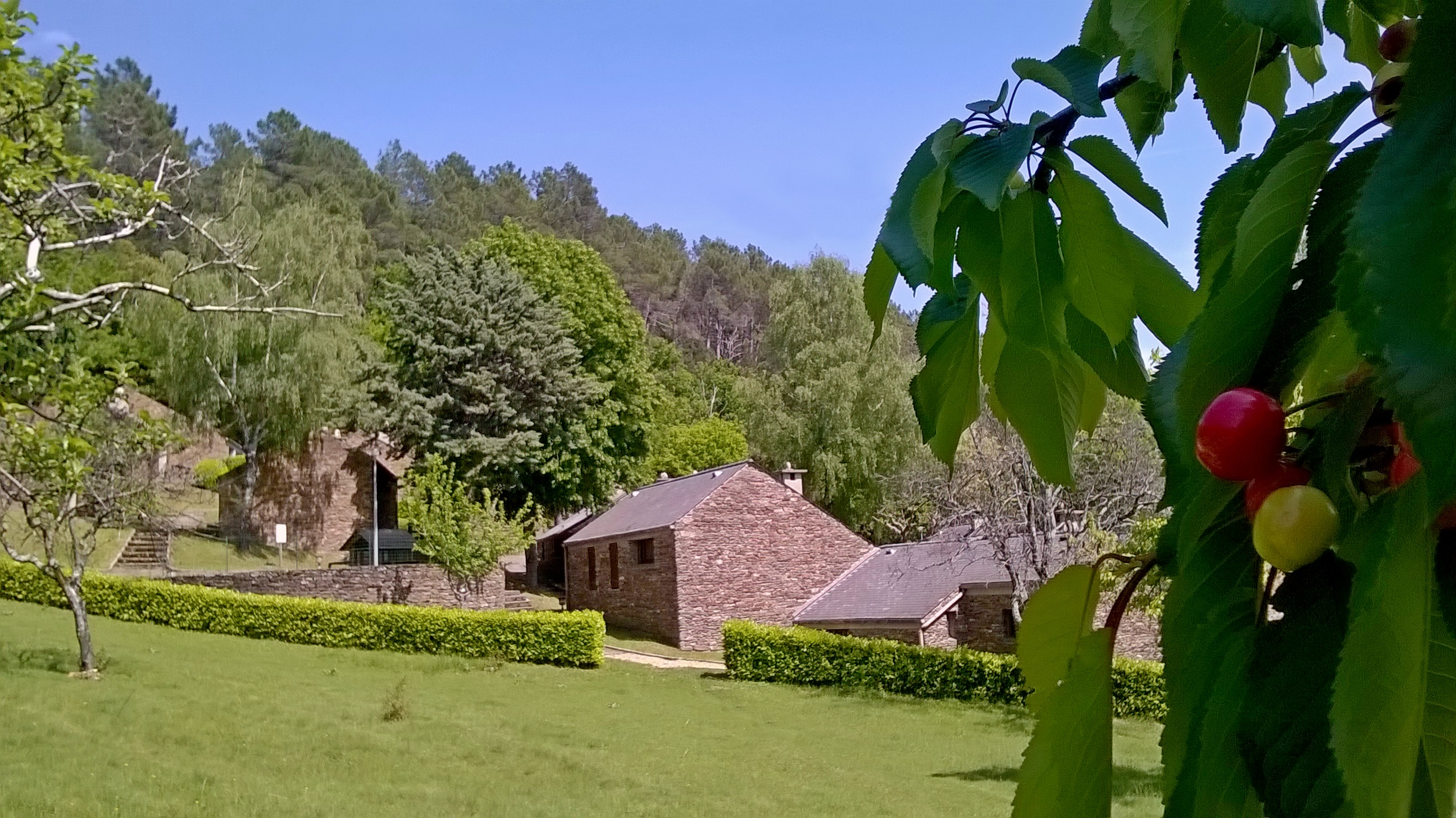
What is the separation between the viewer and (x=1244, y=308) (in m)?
0.41

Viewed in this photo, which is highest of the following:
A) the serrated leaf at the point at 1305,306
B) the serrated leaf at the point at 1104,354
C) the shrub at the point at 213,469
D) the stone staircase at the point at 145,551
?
the shrub at the point at 213,469

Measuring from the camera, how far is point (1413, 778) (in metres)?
0.30

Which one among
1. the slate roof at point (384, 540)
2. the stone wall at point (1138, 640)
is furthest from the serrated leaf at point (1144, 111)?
the slate roof at point (384, 540)

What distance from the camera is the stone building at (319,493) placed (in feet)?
114

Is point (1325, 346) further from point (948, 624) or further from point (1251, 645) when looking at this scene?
point (948, 624)

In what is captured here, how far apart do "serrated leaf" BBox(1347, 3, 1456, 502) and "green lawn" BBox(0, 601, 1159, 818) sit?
9.99m

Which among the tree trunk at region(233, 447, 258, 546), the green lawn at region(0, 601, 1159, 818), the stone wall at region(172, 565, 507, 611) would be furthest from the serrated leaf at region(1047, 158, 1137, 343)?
the tree trunk at region(233, 447, 258, 546)

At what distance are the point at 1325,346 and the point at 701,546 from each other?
78.9ft

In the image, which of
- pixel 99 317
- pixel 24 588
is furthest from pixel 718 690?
pixel 24 588

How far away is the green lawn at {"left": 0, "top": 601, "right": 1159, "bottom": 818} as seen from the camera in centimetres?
980

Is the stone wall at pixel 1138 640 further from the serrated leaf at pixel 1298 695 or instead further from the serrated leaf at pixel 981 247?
the serrated leaf at pixel 1298 695

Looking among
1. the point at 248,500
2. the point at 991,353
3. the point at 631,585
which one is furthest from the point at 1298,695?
the point at 248,500

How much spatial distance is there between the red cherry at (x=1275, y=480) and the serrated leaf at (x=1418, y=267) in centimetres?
9

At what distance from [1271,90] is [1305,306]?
29.6 inches
